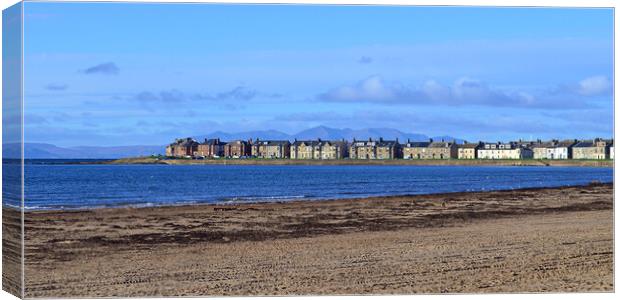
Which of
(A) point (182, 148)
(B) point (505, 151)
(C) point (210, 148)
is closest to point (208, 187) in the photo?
(C) point (210, 148)

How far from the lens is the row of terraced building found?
118 ft

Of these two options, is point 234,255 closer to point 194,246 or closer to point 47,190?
point 194,246

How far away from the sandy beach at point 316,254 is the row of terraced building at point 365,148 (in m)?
6.18

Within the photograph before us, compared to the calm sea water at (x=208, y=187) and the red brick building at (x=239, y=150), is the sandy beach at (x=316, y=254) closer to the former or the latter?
the calm sea water at (x=208, y=187)

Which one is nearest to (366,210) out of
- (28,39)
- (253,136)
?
(253,136)

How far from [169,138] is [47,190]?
14234 mm

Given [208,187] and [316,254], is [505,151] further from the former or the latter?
[316,254]

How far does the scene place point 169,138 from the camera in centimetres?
3108

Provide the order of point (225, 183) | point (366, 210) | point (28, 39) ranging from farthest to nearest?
point (225, 183) < point (366, 210) < point (28, 39)

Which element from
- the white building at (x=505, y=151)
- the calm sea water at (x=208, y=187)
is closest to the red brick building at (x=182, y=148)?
the calm sea water at (x=208, y=187)

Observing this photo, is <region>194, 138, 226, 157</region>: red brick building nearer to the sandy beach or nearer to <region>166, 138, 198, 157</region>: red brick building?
<region>166, 138, 198, 157</region>: red brick building

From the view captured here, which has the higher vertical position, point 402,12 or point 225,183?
point 402,12

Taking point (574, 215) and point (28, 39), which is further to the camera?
point (574, 215)

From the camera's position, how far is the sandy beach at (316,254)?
48.5ft
